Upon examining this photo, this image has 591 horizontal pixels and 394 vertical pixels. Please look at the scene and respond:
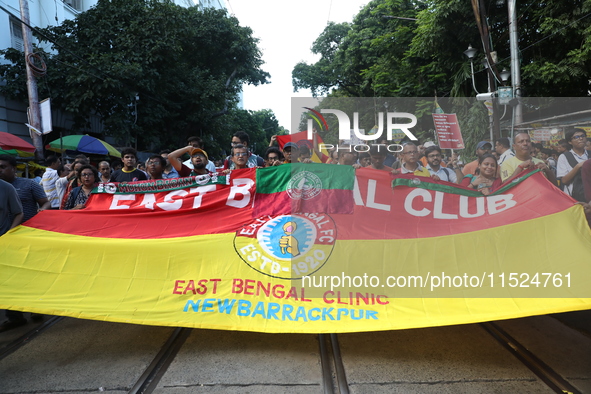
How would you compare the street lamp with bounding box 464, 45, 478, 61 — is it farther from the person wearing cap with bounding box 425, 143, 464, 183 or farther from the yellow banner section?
the yellow banner section

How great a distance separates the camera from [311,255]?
12.7ft

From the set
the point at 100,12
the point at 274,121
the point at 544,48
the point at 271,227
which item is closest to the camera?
the point at 271,227

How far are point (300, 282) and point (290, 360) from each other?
659mm

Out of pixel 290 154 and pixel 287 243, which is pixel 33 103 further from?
pixel 287 243

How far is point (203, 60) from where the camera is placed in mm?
27016

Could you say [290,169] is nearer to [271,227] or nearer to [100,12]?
[271,227]

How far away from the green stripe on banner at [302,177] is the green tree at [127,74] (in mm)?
13496

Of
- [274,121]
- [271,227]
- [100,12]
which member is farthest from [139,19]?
[274,121]

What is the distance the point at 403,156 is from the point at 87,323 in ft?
13.7

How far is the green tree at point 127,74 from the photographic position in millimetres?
15648

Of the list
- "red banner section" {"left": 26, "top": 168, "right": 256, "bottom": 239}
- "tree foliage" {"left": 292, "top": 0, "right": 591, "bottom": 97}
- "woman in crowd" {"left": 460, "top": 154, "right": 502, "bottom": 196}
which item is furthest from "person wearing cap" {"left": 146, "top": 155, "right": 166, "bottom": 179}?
"tree foliage" {"left": 292, "top": 0, "right": 591, "bottom": 97}

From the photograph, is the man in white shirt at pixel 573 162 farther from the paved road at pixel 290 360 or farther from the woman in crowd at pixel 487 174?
the paved road at pixel 290 360

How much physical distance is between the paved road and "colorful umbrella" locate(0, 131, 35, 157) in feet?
26.1

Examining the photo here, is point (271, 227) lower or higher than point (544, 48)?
lower
